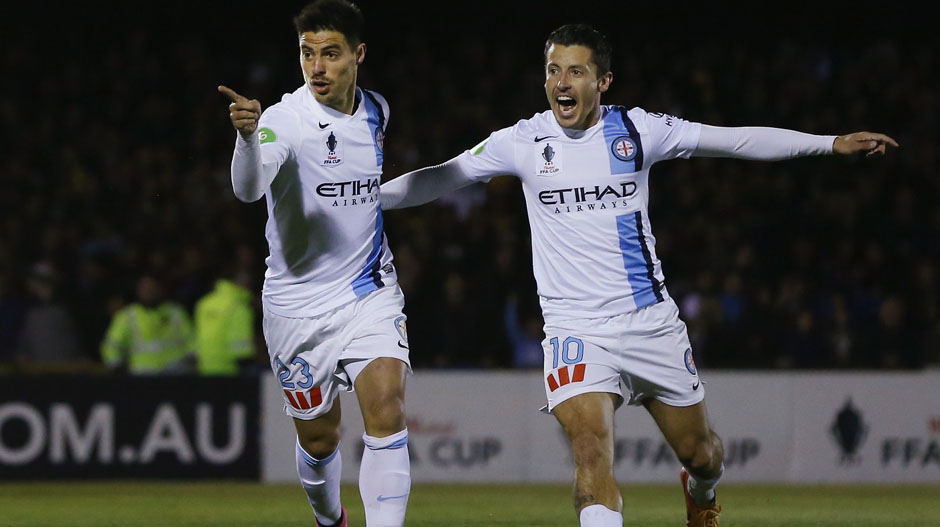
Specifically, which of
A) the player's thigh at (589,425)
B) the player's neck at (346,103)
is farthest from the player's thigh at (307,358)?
the player's thigh at (589,425)

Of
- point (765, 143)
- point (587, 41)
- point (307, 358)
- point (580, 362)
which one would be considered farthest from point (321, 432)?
point (765, 143)

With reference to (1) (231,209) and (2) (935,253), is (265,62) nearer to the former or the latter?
(1) (231,209)

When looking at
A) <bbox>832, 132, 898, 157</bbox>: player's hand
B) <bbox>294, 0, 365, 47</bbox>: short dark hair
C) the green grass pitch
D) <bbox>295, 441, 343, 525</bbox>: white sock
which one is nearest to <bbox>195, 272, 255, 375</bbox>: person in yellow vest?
the green grass pitch

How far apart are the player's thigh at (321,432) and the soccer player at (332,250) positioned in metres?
0.03

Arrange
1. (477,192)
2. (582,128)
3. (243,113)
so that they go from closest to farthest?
(243,113) → (582,128) → (477,192)

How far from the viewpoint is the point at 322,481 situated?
6500 millimetres

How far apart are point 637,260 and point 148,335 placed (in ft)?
24.2

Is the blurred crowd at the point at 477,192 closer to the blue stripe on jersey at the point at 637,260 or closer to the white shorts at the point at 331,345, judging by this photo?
the white shorts at the point at 331,345

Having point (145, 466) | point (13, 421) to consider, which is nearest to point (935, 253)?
point (145, 466)

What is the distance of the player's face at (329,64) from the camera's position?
5938 millimetres

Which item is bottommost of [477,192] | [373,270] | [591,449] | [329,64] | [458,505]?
[458,505]

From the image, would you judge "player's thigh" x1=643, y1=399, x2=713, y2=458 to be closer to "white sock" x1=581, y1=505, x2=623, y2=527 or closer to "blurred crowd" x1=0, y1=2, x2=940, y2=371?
"white sock" x1=581, y1=505, x2=623, y2=527

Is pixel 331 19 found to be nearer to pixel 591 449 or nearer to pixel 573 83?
pixel 573 83

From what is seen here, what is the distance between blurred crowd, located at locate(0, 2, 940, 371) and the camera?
1259 cm
